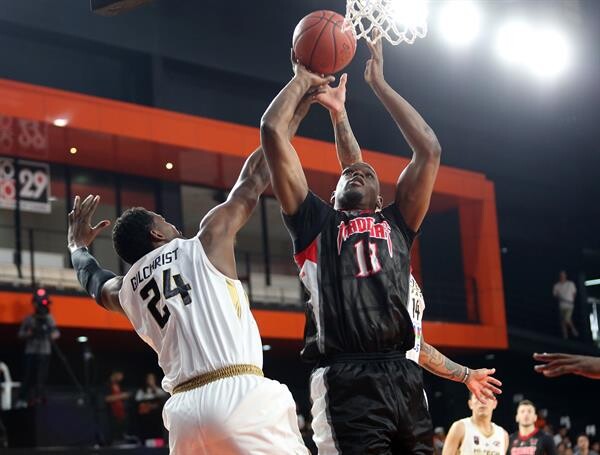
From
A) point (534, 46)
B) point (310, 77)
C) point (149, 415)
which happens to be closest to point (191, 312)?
point (310, 77)

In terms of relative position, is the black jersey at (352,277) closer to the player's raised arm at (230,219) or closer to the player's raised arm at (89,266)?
the player's raised arm at (230,219)

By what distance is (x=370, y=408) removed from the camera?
5102mm

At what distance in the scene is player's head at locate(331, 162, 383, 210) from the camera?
18.1 feet

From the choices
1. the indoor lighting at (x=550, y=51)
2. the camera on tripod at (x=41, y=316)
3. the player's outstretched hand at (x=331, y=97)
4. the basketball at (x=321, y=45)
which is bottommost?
the player's outstretched hand at (x=331, y=97)

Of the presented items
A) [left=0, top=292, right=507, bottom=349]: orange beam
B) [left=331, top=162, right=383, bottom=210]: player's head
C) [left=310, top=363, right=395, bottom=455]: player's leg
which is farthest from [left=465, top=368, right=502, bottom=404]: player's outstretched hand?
[left=0, top=292, right=507, bottom=349]: orange beam

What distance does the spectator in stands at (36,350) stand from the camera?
16.6 m

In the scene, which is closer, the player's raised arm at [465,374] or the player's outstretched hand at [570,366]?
the player's outstretched hand at [570,366]

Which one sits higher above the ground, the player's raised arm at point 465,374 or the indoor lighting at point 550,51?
the indoor lighting at point 550,51

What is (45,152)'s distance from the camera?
22.0 metres

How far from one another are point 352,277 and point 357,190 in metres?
0.49

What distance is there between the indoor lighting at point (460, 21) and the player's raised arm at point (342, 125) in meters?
15.6

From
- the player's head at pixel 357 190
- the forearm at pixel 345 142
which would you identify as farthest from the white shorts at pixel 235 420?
the forearm at pixel 345 142

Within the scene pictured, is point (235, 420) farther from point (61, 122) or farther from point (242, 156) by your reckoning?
point (242, 156)

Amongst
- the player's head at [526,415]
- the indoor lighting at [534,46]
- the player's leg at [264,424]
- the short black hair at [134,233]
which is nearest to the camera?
the player's leg at [264,424]
